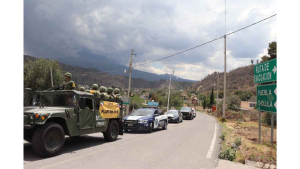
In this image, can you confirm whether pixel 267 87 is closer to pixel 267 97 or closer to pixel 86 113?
pixel 267 97

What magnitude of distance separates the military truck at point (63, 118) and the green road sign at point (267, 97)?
6132 mm

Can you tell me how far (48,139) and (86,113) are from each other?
6.31ft

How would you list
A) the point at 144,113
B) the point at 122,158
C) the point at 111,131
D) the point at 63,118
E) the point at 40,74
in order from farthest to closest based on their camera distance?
the point at 40,74, the point at 144,113, the point at 111,131, the point at 63,118, the point at 122,158

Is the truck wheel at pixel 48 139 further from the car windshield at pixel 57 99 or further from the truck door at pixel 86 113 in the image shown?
the car windshield at pixel 57 99

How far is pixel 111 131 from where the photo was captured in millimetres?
10062

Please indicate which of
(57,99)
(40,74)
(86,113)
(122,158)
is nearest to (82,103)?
(86,113)

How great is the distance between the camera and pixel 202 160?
6934mm

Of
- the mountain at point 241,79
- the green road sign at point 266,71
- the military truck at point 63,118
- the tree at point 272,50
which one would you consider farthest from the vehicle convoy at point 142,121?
the mountain at point 241,79

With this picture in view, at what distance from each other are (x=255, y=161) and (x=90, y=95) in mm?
6030

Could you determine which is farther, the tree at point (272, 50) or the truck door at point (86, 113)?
the tree at point (272, 50)

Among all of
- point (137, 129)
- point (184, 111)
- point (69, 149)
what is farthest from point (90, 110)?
point (184, 111)

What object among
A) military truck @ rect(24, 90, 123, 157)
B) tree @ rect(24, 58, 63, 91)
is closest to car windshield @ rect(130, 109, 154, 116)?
military truck @ rect(24, 90, 123, 157)

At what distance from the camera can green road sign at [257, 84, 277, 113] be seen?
8.04m

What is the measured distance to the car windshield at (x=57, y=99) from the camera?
8.03 meters
